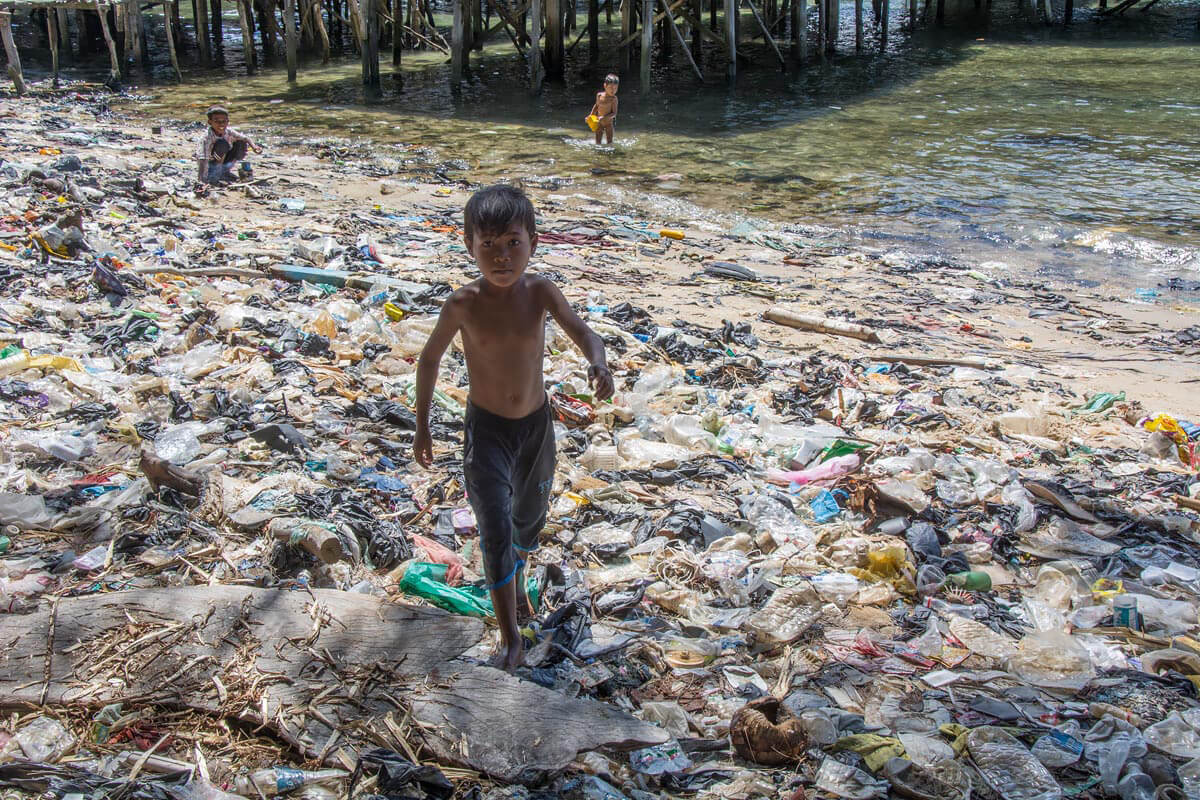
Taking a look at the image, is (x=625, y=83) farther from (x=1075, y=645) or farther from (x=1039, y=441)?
(x=1075, y=645)

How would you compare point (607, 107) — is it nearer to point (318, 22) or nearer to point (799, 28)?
point (799, 28)

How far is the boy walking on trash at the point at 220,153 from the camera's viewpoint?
8.86m

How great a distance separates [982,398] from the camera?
16.2 ft

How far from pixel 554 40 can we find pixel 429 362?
661 inches

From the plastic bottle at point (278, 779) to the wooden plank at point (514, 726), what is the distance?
A: 0.76 feet

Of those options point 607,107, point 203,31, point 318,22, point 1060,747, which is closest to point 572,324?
point 1060,747

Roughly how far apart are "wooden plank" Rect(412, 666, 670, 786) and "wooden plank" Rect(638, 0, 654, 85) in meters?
14.7

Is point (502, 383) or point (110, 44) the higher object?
point (110, 44)

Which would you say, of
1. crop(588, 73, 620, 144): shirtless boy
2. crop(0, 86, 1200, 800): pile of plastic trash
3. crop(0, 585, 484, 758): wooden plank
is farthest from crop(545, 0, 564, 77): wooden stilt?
crop(0, 585, 484, 758): wooden plank

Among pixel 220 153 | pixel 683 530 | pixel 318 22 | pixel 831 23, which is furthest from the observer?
pixel 831 23

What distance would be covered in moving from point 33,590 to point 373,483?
120 cm

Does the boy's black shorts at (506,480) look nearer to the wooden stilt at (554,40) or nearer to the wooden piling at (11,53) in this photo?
the wooden piling at (11,53)

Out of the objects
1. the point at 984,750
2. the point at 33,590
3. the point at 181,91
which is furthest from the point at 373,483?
the point at 181,91

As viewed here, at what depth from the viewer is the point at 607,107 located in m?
12.2
